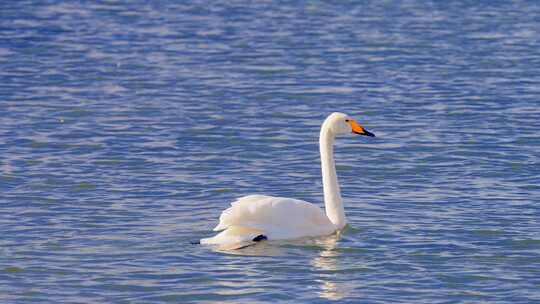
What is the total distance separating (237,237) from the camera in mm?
14820

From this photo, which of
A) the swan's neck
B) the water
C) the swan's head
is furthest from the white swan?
the swan's head

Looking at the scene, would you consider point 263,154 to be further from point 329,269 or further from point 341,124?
point 329,269

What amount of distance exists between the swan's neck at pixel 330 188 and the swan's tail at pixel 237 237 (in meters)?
1.01

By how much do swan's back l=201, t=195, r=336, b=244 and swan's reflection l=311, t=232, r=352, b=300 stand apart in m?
0.23

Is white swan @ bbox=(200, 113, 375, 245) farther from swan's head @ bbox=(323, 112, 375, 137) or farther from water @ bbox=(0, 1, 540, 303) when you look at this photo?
swan's head @ bbox=(323, 112, 375, 137)

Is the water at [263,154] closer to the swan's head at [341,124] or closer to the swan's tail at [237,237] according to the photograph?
the swan's tail at [237,237]

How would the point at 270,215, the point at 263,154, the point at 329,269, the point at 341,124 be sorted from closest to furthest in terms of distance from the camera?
the point at 329,269
the point at 270,215
the point at 341,124
the point at 263,154

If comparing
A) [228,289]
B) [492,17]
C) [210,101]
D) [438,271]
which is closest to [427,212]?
[438,271]

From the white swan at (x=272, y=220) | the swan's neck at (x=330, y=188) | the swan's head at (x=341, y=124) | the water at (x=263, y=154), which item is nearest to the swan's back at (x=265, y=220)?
the white swan at (x=272, y=220)

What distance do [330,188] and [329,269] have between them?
1831 mm

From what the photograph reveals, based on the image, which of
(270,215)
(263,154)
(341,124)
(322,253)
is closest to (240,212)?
(270,215)

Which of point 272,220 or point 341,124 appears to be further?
point 341,124

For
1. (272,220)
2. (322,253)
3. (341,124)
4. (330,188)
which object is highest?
(341,124)

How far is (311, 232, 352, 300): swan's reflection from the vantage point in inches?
523
